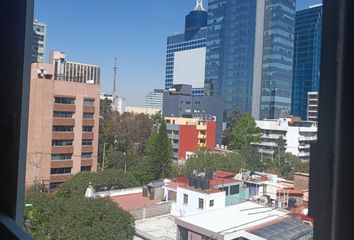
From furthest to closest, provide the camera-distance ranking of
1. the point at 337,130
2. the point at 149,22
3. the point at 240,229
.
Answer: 1. the point at 149,22
2. the point at 240,229
3. the point at 337,130

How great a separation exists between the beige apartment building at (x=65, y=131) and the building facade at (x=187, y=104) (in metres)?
0.48

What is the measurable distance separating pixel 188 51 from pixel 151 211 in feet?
2.91

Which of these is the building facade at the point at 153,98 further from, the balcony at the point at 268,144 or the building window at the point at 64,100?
the balcony at the point at 268,144

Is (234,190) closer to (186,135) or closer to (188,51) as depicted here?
(188,51)

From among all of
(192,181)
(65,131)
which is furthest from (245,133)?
(65,131)

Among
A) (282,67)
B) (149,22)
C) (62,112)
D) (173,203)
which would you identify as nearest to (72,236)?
(173,203)

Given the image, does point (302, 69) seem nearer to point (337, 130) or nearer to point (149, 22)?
point (337, 130)

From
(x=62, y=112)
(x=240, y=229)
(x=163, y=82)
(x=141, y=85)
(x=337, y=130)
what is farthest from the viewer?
(x=163, y=82)

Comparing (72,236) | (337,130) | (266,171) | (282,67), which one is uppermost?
(282,67)

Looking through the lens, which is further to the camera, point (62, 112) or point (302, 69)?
point (62, 112)

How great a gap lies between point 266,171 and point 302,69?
32.8 inches

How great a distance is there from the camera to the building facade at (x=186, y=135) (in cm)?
232

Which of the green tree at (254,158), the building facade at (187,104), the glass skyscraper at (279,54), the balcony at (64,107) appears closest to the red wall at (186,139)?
the building facade at (187,104)

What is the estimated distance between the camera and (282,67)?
2.11 ft
